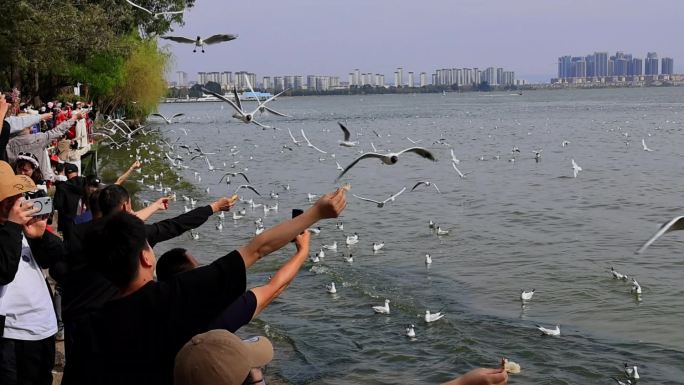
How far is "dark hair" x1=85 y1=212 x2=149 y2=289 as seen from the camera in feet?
10.1

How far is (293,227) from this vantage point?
10.1ft

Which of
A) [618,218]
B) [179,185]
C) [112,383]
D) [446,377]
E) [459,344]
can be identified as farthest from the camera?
[179,185]

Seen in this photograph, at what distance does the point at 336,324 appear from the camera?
397 inches

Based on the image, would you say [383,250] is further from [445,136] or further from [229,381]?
[445,136]

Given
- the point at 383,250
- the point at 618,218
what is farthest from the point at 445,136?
the point at 383,250

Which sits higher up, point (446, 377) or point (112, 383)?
point (112, 383)

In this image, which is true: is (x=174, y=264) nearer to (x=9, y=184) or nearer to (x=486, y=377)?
(x=9, y=184)

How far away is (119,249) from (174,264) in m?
0.70

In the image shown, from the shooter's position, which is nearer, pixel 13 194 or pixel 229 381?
pixel 229 381

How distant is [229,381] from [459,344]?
729cm

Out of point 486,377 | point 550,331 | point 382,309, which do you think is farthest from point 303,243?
point 382,309

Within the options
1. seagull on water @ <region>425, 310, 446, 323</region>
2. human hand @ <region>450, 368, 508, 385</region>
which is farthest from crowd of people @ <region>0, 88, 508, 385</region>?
seagull on water @ <region>425, 310, 446, 323</region>

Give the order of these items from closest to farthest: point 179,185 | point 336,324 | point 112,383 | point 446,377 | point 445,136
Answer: point 112,383 → point 446,377 → point 336,324 → point 179,185 → point 445,136

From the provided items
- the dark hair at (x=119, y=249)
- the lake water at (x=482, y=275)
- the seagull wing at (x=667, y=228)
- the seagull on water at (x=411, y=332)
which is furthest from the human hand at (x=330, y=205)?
the seagull on water at (x=411, y=332)
